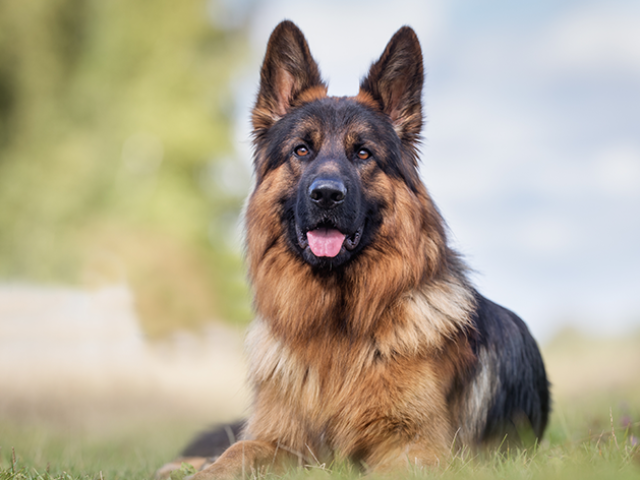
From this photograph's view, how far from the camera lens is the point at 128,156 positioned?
18.4m

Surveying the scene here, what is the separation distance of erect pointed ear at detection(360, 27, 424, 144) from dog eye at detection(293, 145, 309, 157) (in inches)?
27.1

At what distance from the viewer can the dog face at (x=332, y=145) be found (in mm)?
3664

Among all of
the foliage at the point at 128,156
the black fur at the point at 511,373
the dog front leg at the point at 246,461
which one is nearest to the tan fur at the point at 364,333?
the dog front leg at the point at 246,461

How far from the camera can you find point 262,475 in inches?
127

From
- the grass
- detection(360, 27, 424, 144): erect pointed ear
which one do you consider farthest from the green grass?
detection(360, 27, 424, 144): erect pointed ear

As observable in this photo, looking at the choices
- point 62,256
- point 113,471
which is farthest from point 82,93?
point 113,471

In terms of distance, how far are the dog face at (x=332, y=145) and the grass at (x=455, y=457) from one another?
1.44m

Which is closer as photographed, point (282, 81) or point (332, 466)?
point (332, 466)

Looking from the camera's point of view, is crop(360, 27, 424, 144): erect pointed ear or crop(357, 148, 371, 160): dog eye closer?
crop(357, 148, 371, 160): dog eye

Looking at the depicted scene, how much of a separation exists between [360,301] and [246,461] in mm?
1191

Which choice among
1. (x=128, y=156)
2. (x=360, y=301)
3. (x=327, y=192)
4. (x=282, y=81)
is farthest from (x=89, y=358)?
(x=128, y=156)

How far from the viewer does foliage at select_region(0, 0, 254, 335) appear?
17641 millimetres

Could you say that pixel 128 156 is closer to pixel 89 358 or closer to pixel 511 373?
pixel 89 358

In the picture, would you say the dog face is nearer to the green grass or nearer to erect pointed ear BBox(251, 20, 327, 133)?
erect pointed ear BBox(251, 20, 327, 133)
